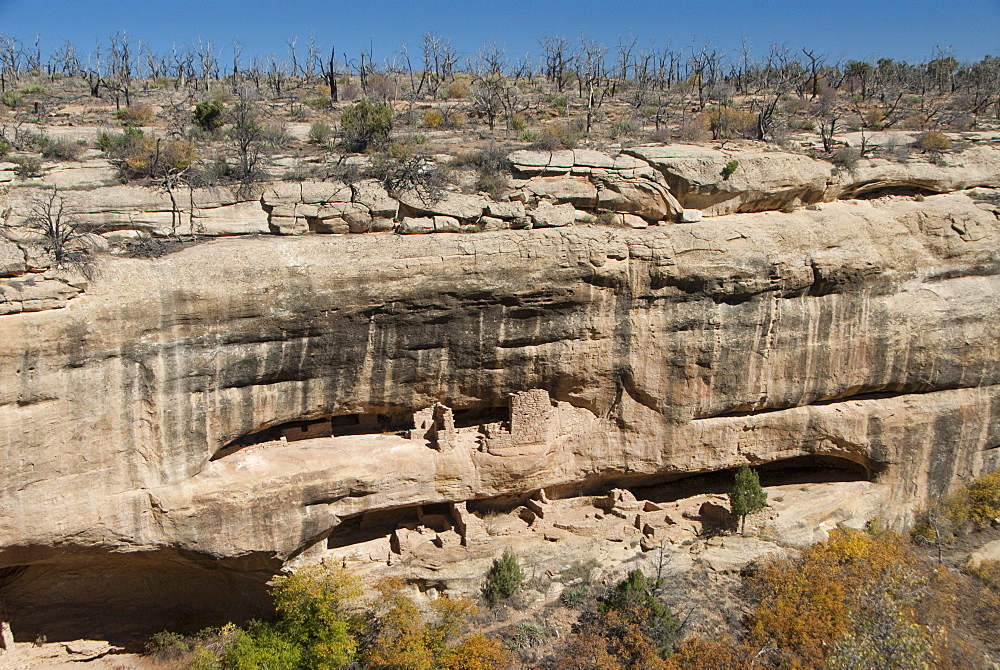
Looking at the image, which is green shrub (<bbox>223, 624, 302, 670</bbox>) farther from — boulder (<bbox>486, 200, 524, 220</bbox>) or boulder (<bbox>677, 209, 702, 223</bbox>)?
boulder (<bbox>677, 209, 702, 223</bbox>)

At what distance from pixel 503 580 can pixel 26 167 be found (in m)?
11.5

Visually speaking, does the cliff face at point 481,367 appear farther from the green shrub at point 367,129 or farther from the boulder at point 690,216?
the green shrub at point 367,129

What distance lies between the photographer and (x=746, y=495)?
519 inches

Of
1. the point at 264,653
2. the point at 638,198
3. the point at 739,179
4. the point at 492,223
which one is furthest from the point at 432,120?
the point at 264,653

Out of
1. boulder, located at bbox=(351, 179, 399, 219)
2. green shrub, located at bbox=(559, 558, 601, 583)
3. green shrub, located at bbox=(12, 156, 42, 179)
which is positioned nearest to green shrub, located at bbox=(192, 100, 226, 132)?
green shrub, located at bbox=(12, 156, 42, 179)

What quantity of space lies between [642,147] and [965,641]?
431 inches

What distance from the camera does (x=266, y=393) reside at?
1141 centimetres

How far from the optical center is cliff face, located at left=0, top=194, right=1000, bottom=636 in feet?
33.4

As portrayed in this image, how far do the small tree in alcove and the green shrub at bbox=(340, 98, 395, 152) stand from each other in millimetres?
10727

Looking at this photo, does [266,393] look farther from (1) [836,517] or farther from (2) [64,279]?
(1) [836,517]

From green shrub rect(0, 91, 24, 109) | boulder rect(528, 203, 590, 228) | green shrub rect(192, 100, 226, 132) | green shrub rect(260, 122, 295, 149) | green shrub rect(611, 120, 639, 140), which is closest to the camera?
boulder rect(528, 203, 590, 228)

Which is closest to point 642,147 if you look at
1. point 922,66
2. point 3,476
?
point 3,476

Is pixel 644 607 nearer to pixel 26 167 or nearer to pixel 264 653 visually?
pixel 264 653

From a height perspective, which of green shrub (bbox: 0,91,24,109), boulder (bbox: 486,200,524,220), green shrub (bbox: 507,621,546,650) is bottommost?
green shrub (bbox: 507,621,546,650)
